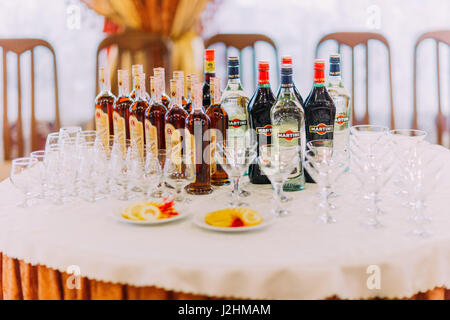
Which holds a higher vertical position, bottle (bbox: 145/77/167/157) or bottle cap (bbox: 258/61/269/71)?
bottle cap (bbox: 258/61/269/71)

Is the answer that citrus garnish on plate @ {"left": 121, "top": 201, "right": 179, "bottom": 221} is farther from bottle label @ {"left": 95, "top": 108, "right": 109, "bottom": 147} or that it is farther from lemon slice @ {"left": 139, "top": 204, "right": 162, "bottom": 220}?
bottle label @ {"left": 95, "top": 108, "right": 109, "bottom": 147}

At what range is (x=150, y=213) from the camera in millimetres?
1252

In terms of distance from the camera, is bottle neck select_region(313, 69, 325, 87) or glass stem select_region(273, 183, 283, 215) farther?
bottle neck select_region(313, 69, 325, 87)

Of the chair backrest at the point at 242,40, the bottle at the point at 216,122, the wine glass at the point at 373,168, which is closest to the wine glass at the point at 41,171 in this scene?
the bottle at the point at 216,122

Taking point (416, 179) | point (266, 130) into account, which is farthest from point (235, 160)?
point (416, 179)

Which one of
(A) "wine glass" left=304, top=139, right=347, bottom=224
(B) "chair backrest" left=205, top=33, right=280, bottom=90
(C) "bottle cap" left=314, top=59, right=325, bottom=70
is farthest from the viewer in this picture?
(B) "chair backrest" left=205, top=33, right=280, bottom=90

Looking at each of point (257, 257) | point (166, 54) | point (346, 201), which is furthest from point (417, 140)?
point (166, 54)

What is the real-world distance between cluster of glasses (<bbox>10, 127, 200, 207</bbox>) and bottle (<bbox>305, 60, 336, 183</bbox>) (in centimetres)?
35

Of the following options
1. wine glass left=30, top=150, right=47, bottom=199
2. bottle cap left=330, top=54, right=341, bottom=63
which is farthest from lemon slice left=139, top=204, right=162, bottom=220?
bottle cap left=330, top=54, right=341, bottom=63

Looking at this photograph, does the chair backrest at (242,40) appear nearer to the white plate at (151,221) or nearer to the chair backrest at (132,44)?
the chair backrest at (132,44)

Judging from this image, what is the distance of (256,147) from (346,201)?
270 mm

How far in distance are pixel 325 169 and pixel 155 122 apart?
484 mm

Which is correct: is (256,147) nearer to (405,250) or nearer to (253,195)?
(253,195)

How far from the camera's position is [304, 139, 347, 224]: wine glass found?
4.14 ft
